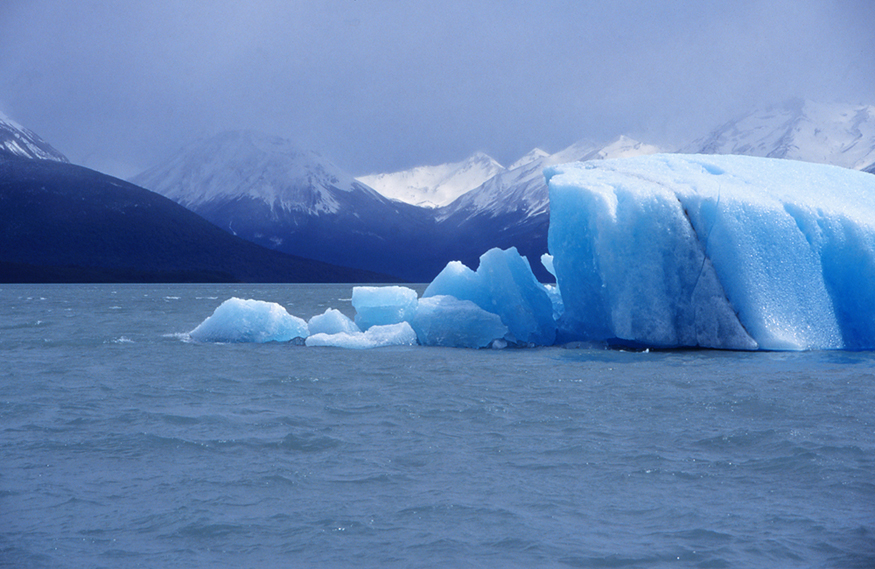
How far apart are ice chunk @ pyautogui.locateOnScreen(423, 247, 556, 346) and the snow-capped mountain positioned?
537ft

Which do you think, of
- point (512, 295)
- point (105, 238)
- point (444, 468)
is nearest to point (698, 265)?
point (512, 295)

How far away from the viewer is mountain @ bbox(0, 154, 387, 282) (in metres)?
104

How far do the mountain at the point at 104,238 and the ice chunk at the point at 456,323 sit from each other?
94976mm

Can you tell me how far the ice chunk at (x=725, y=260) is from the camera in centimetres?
1258

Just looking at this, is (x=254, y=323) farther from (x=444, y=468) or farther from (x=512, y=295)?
(x=444, y=468)

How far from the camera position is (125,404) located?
8891 mm

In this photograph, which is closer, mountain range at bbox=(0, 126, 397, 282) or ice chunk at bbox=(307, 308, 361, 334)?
ice chunk at bbox=(307, 308, 361, 334)

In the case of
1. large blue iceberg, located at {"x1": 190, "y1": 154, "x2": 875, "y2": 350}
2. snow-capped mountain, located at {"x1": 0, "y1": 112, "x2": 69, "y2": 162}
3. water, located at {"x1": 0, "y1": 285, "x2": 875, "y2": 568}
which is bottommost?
water, located at {"x1": 0, "y1": 285, "x2": 875, "y2": 568}

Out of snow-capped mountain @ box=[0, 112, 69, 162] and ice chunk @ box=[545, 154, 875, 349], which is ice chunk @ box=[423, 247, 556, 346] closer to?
ice chunk @ box=[545, 154, 875, 349]

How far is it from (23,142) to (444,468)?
192602 millimetres

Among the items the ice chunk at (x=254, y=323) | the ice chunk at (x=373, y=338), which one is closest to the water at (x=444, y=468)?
the ice chunk at (x=373, y=338)

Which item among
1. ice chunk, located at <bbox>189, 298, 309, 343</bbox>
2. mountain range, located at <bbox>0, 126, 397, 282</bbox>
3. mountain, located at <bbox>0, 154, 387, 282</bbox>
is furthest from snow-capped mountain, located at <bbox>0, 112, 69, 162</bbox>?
ice chunk, located at <bbox>189, 298, 309, 343</bbox>

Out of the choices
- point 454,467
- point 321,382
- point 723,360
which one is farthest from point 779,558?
point 723,360

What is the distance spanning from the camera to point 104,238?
111m
